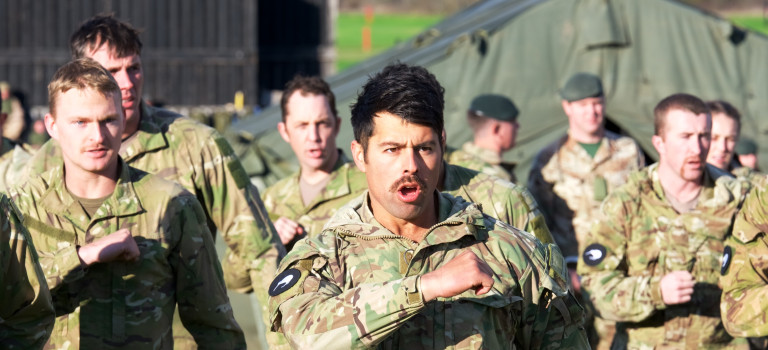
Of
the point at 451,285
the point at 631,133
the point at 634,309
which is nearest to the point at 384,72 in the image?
the point at 451,285

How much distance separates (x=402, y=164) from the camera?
3.73 meters

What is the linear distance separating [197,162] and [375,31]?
52202 mm

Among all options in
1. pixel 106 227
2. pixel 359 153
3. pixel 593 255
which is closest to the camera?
pixel 359 153

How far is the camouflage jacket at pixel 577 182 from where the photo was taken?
28.2 ft

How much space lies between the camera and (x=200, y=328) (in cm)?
540

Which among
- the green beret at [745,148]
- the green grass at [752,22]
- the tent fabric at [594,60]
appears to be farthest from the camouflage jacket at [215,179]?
the green grass at [752,22]

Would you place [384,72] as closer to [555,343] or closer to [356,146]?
[356,146]

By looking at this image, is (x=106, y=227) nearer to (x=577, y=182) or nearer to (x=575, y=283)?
(x=575, y=283)

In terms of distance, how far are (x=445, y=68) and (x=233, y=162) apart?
252 inches

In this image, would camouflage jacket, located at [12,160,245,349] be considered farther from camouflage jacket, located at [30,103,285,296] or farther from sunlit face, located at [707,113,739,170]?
sunlit face, located at [707,113,739,170]

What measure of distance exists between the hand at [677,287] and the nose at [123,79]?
8.57ft

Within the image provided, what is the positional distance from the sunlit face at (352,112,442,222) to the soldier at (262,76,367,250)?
302cm

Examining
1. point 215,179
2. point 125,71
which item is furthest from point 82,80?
point 215,179

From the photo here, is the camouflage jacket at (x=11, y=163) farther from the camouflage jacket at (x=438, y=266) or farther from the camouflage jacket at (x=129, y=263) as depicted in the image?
the camouflage jacket at (x=438, y=266)
